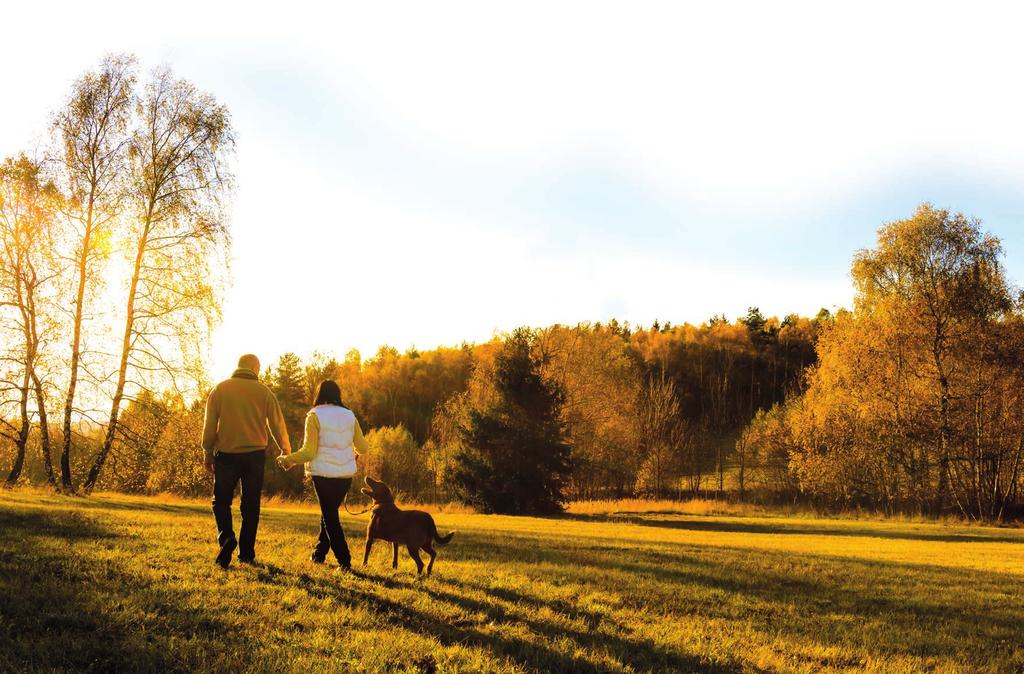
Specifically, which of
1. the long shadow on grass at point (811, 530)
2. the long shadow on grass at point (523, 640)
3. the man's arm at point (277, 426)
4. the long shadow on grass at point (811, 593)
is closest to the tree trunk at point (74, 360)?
the long shadow on grass at point (811, 593)

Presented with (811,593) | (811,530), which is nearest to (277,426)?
(811,593)

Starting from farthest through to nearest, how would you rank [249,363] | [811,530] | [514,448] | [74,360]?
1. [514,448]
2. [811,530]
3. [74,360]
4. [249,363]

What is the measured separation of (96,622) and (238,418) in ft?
10.5

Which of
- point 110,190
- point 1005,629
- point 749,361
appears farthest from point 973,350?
point 749,361

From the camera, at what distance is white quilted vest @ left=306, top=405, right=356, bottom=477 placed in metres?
8.02

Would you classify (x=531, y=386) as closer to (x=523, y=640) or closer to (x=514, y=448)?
(x=514, y=448)

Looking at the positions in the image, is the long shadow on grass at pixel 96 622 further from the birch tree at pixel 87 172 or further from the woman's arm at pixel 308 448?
the birch tree at pixel 87 172

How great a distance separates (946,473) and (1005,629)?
33363mm

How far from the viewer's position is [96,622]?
4.88 metres

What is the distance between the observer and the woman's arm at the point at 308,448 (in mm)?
7793

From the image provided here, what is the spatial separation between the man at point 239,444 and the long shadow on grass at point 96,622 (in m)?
1.30

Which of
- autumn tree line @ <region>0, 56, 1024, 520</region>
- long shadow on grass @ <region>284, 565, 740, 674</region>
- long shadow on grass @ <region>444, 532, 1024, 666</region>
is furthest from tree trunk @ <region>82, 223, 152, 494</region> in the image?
long shadow on grass @ <region>284, 565, 740, 674</region>

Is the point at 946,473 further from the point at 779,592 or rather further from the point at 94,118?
the point at 94,118

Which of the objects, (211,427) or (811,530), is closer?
(211,427)
